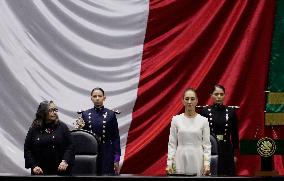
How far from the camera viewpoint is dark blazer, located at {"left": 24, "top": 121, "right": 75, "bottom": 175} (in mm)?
5703

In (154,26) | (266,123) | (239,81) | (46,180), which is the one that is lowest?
(46,180)

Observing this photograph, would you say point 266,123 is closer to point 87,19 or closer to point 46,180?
point 87,19

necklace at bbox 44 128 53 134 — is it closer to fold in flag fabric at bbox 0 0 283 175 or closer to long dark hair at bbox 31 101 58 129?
long dark hair at bbox 31 101 58 129

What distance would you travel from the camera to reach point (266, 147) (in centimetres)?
504

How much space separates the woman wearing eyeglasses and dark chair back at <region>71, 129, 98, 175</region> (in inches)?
5.8

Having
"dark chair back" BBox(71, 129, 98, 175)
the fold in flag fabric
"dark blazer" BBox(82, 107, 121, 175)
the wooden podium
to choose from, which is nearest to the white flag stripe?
the fold in flag fabric

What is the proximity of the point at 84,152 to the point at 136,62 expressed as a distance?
2.79m

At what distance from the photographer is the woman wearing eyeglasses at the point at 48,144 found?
5.70m

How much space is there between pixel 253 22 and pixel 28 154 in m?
3.84

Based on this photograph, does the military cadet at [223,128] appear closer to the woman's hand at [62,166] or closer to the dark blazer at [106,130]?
the dark blazer at [106,130]

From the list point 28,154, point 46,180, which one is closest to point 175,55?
point 28,154

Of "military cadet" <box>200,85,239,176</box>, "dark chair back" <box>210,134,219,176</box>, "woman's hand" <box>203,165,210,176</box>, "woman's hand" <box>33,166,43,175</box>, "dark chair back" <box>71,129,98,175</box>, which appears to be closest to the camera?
"woman's hand" <box>33,166,43,175</box>

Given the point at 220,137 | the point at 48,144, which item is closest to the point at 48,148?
the point at 48,144

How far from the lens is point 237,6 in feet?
27.7
